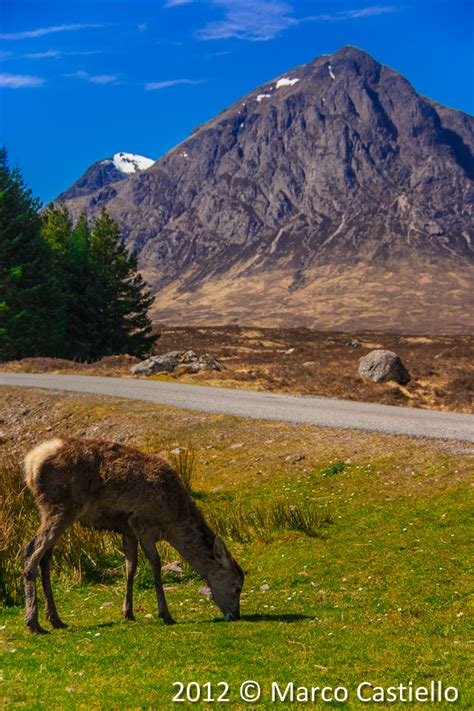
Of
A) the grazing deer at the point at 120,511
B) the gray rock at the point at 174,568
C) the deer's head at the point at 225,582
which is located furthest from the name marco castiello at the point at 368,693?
the gray rock at the point at 174,568

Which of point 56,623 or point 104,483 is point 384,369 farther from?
point 56,623

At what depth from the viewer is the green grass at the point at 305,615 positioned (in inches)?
267

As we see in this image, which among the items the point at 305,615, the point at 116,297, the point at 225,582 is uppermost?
the point at 116,297

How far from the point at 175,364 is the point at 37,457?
3028 centimetres

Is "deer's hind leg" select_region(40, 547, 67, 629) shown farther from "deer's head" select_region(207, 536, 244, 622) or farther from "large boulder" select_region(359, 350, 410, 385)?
"large boulder" select_region(359, 350, 410, 385)

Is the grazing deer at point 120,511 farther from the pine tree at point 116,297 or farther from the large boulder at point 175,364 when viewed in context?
the pine tree at point 116,297

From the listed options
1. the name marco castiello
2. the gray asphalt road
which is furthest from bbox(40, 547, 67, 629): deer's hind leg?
the gray asphalt road

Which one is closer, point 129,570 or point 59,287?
point 129,570

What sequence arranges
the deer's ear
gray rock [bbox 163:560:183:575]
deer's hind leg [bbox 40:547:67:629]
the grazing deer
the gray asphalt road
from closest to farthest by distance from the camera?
the grazing deer
deer's hind leg [bbox 40:547:67:629]
the deer's ear
gray rock [bbox 163:560:183:575]
the gray asphalt road

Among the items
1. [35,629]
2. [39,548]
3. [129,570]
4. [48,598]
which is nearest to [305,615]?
[129,570]

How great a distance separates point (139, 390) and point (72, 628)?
21.4 m

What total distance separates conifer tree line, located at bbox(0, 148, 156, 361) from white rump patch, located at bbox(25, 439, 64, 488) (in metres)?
38.4

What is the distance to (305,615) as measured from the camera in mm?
9500

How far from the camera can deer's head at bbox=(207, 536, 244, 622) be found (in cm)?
941
